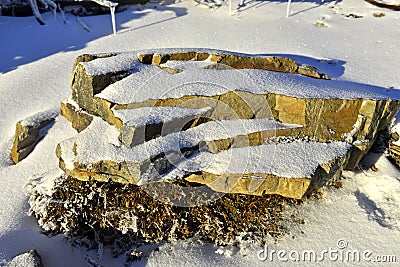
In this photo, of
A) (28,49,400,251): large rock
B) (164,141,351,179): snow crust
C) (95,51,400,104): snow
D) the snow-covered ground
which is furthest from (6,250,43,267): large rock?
(95,51,400,104): snow

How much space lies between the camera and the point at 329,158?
4895 millimetres

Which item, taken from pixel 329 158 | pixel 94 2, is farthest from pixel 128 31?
pixel 329 158

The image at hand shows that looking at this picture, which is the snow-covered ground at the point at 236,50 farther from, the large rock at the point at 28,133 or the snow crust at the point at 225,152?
the snow crust at the point at 225,152

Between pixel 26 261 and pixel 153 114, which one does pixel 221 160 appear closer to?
pixel 153 114

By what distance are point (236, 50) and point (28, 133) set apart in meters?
5.57

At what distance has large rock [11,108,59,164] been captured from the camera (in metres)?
6.06

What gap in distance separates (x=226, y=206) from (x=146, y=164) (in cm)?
135

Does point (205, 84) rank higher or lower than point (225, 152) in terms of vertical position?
higher

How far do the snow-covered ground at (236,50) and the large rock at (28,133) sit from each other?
16 cm

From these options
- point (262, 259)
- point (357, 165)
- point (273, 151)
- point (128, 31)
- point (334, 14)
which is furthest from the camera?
point (334, 14)

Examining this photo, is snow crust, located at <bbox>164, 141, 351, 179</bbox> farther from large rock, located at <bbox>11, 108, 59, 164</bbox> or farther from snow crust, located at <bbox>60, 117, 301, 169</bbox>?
large rock, located at <bbox>11, 108, 59, 164</bbox>

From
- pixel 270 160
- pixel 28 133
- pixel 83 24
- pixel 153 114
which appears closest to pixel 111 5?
pixel 83 24

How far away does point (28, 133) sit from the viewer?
6191 millimetres

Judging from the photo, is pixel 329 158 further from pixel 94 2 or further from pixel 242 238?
pixel 94 2
